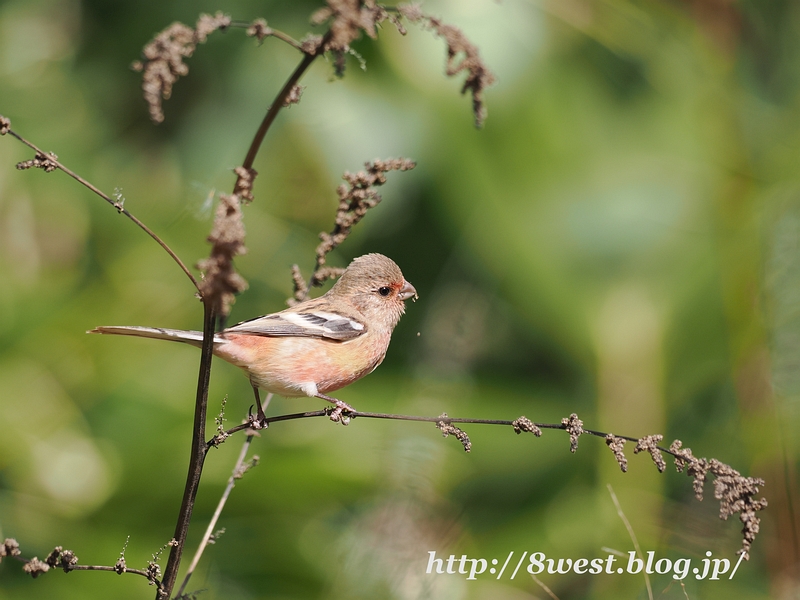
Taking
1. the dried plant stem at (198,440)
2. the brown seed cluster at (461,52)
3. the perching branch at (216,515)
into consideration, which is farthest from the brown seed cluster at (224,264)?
the brown seed cluster at (461,52)

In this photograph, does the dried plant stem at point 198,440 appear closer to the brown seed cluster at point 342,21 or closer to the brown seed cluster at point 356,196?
the brown seed cluster at point 342,21

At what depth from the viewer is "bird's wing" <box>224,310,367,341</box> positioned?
8.05 ft

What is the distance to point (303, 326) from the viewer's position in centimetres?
252

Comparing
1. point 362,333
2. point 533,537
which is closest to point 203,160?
point 362,333

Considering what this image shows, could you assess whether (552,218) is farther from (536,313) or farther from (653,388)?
(653,388)

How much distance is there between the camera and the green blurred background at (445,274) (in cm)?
354

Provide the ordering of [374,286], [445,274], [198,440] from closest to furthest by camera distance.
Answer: [198,440]
[374,286]
[445,274]

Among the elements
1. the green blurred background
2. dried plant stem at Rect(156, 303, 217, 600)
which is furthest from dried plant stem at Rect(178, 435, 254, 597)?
the green blurred background

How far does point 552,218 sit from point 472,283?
654 mm

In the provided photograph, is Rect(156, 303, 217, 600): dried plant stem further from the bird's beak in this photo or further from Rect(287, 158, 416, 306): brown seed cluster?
the bird's beak

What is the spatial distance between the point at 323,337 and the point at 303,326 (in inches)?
3.3

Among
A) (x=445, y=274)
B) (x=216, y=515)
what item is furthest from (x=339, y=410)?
(x=445, y=274)

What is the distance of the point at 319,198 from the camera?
4.49 m

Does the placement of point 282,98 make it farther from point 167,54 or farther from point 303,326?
point 303,326
